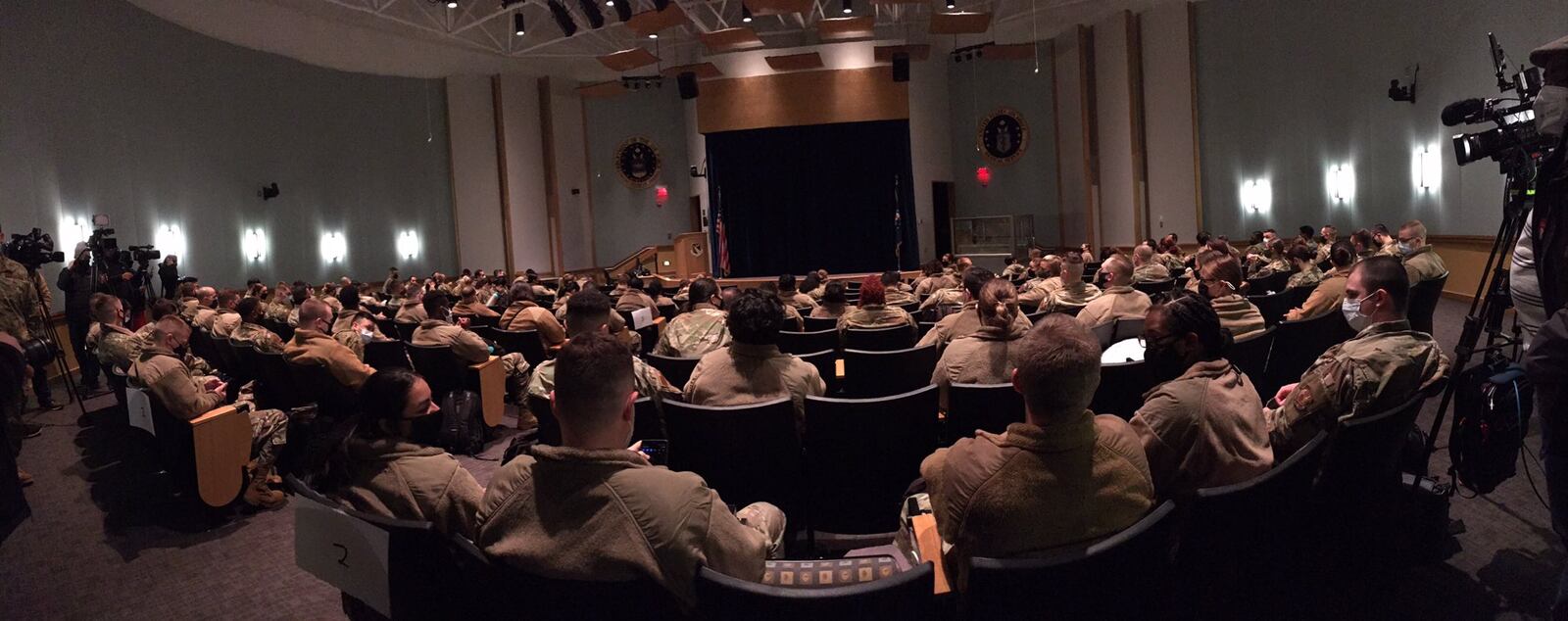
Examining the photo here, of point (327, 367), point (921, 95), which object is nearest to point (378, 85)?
point (921, 95)

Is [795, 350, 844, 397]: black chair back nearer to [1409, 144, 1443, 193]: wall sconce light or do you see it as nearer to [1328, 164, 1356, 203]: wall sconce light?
[1409, 144, 1443, 193]: wall sconce light

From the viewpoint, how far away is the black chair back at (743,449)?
2.82 metres

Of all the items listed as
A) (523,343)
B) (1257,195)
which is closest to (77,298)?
(523,343)

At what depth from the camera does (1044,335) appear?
65.9 inches

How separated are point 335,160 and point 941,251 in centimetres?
1192

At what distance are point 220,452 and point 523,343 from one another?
216 cm

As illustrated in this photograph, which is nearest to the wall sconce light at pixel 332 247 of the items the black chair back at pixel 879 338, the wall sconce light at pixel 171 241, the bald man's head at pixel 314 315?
the wall sconce light at pixel 171 241

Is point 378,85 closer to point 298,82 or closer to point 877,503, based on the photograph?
point 298,82

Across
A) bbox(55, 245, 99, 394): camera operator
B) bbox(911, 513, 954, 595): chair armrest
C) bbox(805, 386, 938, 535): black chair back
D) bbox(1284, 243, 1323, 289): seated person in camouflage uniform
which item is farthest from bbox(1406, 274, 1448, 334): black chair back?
bbox(55, 245, 99, 394): camera operator

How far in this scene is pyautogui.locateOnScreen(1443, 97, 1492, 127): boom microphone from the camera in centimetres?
408

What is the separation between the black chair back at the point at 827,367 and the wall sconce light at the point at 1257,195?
12.8 metres

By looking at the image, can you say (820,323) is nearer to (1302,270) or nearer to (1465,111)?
(1465,111)

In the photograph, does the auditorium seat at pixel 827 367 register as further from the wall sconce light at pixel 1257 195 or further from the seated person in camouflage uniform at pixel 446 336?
the wall sconce light at pixel 1257 195

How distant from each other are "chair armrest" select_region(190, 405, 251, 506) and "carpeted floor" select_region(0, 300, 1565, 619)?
0.17 meters
